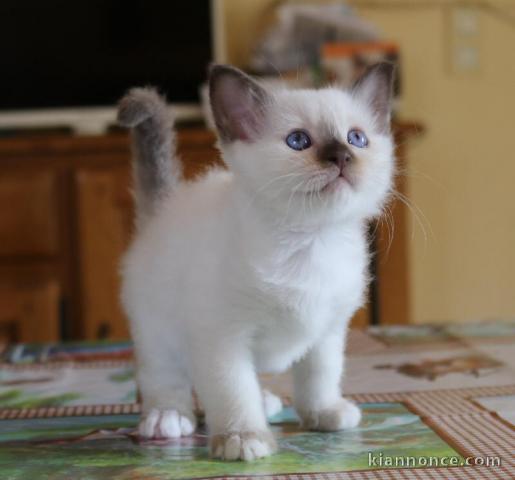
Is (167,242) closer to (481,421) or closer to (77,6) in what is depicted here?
(481,421)

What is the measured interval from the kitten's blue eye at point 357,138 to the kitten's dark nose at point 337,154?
0.15 feet

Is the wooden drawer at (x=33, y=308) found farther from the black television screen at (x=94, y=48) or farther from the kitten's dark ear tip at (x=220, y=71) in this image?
the kitten's dark ear tip at (x=220, y=71)

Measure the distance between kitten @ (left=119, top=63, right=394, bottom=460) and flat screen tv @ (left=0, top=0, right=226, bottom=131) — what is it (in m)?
1.57

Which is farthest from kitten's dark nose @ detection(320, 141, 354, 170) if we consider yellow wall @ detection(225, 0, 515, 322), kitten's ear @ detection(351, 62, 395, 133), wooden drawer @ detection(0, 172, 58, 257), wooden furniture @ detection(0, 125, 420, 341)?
yellow wall @ detection(225, 0, 515, 322)

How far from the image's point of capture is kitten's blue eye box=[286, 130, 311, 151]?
92 centimetres

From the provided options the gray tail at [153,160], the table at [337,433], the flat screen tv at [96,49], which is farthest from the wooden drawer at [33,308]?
the gray tail at [153,160]

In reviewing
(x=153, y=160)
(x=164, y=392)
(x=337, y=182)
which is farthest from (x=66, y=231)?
(x=337, y=182)

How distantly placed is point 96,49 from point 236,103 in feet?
5.65

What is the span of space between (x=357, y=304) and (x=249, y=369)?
163 millimetres

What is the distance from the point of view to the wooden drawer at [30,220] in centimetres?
234

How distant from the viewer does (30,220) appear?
2346mm

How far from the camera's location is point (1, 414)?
1.15m

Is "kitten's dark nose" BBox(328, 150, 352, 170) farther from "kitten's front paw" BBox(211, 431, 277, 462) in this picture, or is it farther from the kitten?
"kitten's front paw" BBox(211, 431, 277, 462)

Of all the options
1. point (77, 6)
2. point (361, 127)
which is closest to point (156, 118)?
point (361, 127)
